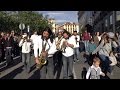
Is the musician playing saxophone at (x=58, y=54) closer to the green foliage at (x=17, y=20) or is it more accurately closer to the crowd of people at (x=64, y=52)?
the crowd of people at (x=64, y=52)

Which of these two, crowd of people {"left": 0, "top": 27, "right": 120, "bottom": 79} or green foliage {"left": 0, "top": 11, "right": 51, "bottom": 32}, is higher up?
green foliage {"left": 0, "top": 11, "right": 51, "bottom": 32}

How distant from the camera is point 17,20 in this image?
169ft

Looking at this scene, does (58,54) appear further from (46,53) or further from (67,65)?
(46,53)

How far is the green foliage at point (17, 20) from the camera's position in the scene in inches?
1762

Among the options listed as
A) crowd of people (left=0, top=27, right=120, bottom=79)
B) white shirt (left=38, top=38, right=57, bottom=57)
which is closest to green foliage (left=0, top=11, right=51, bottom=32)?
crowd of people (left=0, top=27, right=120, bottom=79)

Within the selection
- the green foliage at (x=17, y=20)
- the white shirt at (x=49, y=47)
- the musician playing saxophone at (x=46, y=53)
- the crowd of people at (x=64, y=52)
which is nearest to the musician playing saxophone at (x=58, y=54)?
the crowd of people at (x=64, y=52)

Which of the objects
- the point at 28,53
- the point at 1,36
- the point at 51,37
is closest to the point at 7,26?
the point at 1,36

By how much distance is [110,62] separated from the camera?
13.1 m

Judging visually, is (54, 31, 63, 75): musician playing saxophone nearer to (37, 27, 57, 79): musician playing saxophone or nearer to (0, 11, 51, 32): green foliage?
(37, 27, 57, 79): musician playing saxophone

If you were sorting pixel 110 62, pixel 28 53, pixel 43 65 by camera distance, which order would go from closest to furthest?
pixel 43 65
pixel 110 62
pixel 28 53

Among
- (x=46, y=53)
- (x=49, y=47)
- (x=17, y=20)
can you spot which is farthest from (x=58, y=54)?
(x=17, y=20)

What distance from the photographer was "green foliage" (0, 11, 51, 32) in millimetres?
44763
